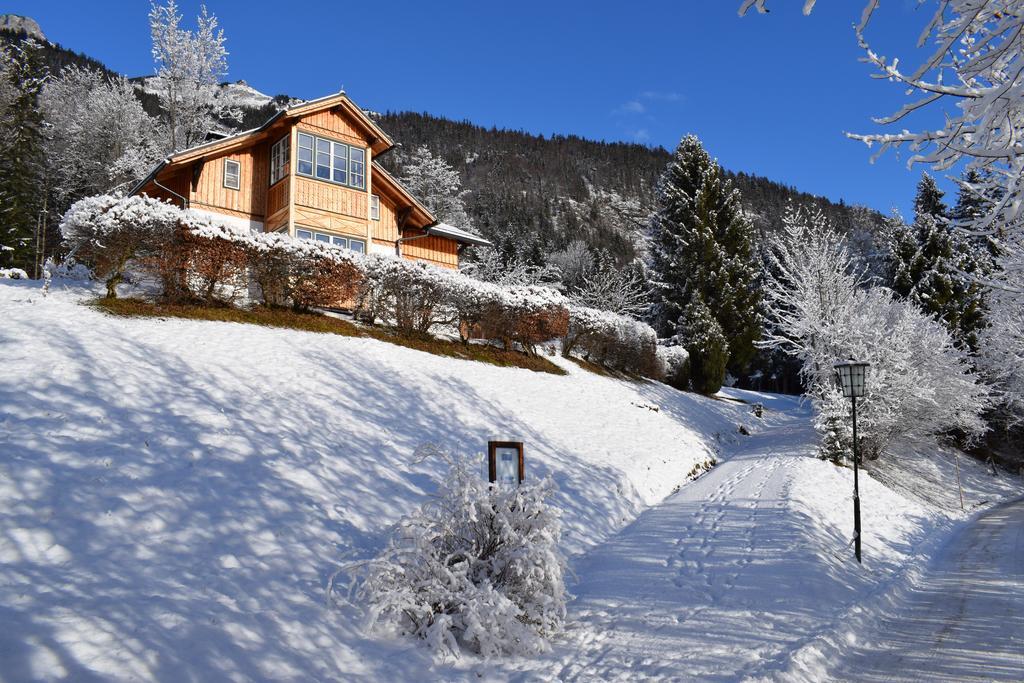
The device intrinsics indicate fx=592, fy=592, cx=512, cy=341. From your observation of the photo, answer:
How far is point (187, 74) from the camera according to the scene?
3328cm

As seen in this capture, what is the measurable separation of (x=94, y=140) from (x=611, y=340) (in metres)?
34.4

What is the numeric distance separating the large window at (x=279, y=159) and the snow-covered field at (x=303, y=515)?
953 cm

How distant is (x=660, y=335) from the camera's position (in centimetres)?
3581

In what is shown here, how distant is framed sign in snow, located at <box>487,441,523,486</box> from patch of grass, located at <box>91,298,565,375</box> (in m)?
8.12

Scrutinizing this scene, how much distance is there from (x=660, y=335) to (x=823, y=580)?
28.7m

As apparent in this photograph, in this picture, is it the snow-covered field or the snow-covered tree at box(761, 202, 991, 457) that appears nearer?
the snow-covered field

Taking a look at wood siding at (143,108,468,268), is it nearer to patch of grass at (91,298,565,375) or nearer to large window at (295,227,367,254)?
large window at (295,227,367,254)

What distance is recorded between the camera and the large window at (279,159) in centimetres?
2072

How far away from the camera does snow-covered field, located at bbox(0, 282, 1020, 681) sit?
14.8 ft

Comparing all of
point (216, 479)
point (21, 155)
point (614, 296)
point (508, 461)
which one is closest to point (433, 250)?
point (614, 296)

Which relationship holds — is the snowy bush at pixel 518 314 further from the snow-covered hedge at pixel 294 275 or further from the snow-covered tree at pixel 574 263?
the snow-covered tree at pixel 574 263

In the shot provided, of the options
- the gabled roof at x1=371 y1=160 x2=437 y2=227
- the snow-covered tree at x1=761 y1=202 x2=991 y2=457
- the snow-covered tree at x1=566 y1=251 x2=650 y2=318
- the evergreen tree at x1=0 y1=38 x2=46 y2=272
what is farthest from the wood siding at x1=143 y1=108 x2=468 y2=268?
the snow-covered tree at x1=566 y1=251 x2=650 y2=318

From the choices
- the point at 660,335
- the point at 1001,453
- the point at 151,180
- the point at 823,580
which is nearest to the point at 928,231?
the point at 1001,453

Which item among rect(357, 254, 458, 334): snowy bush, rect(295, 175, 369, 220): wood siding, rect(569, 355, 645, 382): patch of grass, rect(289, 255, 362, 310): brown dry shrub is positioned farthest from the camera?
rect(569, 355, 645, 382): patch of grass
